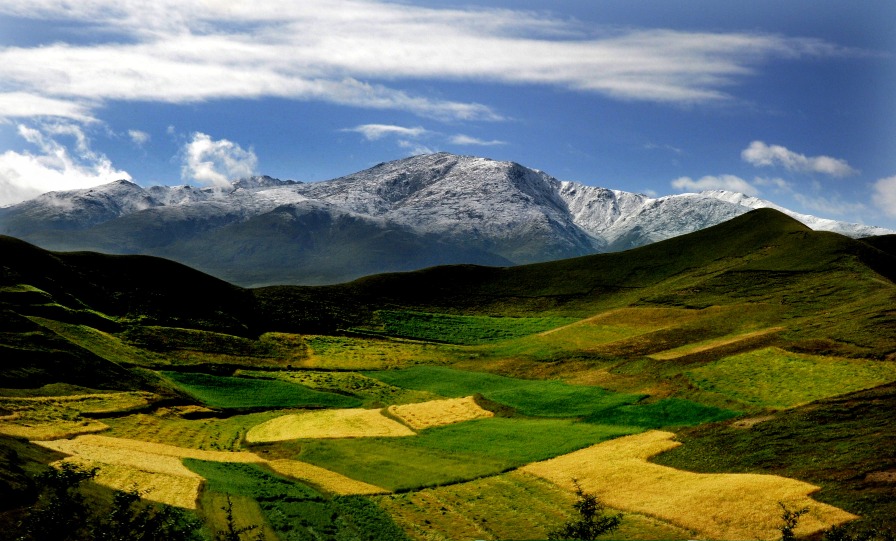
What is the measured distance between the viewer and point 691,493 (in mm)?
66500

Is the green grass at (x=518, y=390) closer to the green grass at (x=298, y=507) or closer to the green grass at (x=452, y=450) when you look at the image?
the green grass at (x=452, y=450)

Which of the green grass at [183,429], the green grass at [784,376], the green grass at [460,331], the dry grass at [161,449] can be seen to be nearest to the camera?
the dry grass at [161,449]

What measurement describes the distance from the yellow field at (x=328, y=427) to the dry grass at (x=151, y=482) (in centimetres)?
2432

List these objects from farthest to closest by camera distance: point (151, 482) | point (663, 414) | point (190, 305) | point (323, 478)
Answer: point (190, 305), point (663, 414), point (323, 478), point (151, 482)

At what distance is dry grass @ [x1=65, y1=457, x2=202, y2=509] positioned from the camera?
5751cm

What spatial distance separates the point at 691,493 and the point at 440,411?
49.1m

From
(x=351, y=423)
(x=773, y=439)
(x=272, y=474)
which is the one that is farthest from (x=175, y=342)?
(x=773, y=439)

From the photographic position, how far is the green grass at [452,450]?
75312mm

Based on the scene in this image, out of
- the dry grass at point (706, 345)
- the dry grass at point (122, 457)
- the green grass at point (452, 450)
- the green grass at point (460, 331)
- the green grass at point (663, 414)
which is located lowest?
the green grass at point (452, 450)

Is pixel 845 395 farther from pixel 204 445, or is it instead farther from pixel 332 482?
pixel 204 445

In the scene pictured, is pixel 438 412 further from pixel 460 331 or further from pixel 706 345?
pixel 460 331

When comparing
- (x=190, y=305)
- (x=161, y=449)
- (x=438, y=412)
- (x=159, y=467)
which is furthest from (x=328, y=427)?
(x=190, y=305)

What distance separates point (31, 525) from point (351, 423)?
194 feet

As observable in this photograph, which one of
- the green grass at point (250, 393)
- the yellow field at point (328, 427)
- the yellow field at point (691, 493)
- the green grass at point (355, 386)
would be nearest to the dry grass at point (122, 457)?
the yellow field at point (328, 427)
